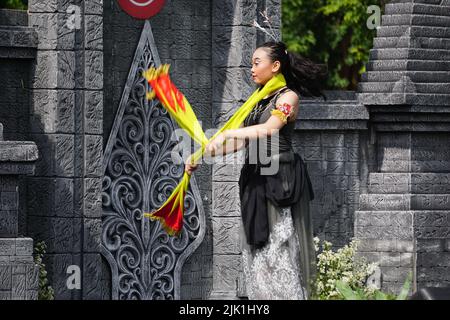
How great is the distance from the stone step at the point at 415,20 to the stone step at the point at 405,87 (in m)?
0.66

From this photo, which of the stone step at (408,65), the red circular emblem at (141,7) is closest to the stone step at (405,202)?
the stone step at (408,65)

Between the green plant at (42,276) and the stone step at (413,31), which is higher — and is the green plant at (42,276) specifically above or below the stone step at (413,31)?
below

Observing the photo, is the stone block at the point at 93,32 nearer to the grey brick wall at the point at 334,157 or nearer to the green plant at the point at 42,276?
the green plant at the point at 42,276

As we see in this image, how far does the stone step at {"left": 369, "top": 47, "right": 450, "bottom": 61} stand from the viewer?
52.3ft

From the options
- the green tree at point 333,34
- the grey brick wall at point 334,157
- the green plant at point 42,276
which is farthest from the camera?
the green tree at point 333,34

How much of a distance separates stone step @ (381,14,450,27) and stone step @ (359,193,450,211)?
1856 millimetres

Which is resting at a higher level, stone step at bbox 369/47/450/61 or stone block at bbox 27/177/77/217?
stone step at bbox 369/47/450/61

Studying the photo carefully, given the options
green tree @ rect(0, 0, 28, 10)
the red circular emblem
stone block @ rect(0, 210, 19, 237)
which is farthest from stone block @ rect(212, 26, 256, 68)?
green tree @ rect(0, 0, 28, 10)

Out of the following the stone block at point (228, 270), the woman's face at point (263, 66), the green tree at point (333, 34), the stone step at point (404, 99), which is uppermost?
the green tree at point (333, 34)

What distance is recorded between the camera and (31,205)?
1408 centimetres

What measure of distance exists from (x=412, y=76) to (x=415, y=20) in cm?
62

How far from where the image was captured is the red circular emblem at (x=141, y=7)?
48.8 ft

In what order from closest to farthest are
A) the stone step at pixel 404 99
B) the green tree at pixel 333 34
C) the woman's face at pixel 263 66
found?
the woman's face at pixel 263 66, the stone step at pixel 404 99, the green tree at pixel 333 34

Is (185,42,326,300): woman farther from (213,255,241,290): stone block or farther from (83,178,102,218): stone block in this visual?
(213,255,241,290): stone block
